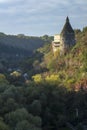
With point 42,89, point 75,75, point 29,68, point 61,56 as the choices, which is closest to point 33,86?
point 42,89

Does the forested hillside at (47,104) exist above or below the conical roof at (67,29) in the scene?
below

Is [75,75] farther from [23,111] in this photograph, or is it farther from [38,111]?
[23,111]

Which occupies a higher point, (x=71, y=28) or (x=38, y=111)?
(x=71, y=28)

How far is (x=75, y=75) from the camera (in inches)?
4328

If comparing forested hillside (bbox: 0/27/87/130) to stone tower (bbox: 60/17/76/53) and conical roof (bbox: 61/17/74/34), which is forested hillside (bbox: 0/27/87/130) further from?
conical roof (bbox: 61/17/74/34)

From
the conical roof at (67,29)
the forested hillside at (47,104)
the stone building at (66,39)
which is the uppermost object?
the conical roof at (67,29)

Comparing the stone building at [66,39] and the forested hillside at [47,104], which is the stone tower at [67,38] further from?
the forested hillside at [47,104]

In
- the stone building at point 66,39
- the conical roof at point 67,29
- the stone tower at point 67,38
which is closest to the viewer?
the stone building at point 66,39

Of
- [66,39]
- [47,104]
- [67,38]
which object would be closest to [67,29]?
[67,38]

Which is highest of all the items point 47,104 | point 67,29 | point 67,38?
point 67,29

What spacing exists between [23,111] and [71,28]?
74183 millimetres

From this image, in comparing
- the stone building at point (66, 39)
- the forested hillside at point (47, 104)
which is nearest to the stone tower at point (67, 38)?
the stone building at point (66, 39)

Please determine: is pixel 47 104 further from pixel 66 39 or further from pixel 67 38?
pixel 67 38

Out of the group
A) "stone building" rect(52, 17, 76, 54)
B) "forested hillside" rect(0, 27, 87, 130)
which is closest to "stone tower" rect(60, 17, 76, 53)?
"stone building" rect(52, 17, 76, 54)
